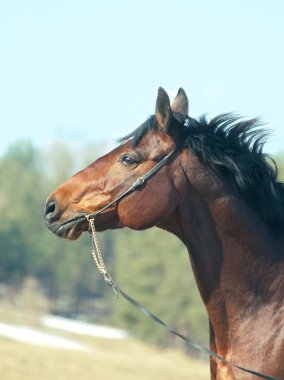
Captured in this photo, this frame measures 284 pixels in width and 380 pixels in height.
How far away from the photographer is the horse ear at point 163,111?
6258 millimetres

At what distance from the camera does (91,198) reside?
21.0 ft

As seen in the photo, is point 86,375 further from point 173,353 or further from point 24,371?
point 173,353

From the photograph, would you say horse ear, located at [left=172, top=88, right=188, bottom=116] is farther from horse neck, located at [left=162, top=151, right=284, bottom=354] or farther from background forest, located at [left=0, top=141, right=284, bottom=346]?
background forest, located at [left=0, top=141, right=284, bottom=346]

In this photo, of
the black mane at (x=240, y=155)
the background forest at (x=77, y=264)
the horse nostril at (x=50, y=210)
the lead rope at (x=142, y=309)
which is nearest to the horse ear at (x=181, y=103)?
the black mane at (x=240, y=155)

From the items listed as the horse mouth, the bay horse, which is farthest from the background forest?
the horse mouth

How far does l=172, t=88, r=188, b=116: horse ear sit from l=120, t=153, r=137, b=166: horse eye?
63 centimetres

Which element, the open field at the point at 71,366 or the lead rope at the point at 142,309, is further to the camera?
the open field at the point at 71,366

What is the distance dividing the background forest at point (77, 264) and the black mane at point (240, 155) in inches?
1640

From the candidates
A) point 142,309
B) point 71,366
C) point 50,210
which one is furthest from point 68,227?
point 71,366

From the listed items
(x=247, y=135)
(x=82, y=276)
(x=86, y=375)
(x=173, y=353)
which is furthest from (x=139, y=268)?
(x=247, y=135)

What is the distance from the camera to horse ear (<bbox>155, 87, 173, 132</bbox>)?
6.26 meters

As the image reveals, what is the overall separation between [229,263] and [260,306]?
37cm

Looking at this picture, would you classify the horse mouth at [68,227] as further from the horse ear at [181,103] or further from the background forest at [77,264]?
the background forest at [77,264]

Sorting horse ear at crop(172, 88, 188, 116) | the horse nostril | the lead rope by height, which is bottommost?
the lead rope
